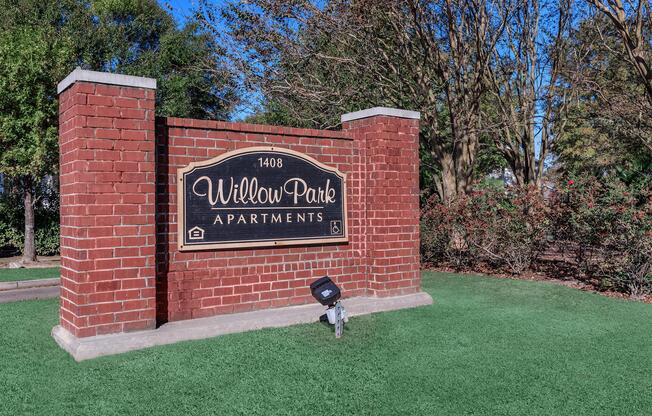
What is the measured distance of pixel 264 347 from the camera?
5.23 m

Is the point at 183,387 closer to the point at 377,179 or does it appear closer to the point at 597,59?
the point at 377,179

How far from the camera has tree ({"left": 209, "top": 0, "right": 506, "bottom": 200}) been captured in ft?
42.7

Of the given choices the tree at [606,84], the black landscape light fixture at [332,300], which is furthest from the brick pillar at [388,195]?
the tree at [606,84]

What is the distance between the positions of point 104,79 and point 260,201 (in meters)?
2.12

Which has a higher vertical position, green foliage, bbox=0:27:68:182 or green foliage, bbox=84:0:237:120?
green foliage, bbox=84:0:237:120

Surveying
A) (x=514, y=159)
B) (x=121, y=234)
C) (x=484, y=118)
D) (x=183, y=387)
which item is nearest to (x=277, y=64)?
(x=484, y=118)

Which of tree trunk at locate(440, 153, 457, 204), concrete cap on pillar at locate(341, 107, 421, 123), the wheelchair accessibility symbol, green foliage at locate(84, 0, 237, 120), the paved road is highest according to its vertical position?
green foliage at locate(84, 0, 237, 120)

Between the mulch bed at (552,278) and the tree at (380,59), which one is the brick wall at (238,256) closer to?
the mulch bed at (552,278)

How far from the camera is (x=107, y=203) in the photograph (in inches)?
208

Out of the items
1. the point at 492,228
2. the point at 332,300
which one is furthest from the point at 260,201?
the point at 492,228

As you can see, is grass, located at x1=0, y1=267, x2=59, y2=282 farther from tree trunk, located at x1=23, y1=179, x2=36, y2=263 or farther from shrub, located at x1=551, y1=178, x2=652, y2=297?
shrub, located at x1=551, y1=178, x2=652, y2=297

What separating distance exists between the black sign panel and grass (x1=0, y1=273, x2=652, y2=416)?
116 cm

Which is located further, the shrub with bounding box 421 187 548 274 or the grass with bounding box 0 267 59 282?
the grass with bounding box 0 267 59 282

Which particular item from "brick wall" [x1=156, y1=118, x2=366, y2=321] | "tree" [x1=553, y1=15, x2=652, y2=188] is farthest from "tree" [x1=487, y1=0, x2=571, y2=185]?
"brick wall" [x1=156, y1=118, x2=366, y2=321]
